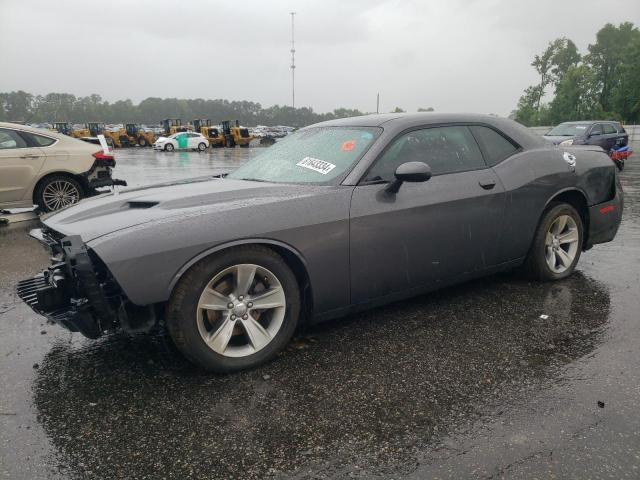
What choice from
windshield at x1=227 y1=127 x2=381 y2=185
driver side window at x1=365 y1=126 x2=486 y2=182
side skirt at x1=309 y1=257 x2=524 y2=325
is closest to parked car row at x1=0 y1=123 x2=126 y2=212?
windshield at x1=227 y1=127 x2=381 y2=185

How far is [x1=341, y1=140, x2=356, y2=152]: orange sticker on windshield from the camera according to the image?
354 cm

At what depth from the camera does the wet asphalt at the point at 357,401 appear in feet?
6.97

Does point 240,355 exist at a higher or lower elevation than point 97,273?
lower

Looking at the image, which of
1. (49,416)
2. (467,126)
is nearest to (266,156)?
(467,126)

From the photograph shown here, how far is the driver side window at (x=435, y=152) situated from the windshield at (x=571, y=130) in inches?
569

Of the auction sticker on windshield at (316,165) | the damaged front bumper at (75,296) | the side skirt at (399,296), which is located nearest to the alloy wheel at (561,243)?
the side skirt at (399,296)

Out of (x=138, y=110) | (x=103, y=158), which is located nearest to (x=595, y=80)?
(x=103, y=158)

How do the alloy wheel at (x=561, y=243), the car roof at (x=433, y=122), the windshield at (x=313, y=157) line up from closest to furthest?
the windshield at (x=313, y=157) < the car roof at (x=433, y=122) < the alloy wheel at (x=561, y=243)

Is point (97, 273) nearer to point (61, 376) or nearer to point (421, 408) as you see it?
point (61, 376)

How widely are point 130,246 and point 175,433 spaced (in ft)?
3.06

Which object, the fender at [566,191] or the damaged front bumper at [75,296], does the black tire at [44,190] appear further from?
the fender at [566,191]

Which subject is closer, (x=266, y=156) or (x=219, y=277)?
(x=219, y=277)

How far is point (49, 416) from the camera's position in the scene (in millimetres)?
2496

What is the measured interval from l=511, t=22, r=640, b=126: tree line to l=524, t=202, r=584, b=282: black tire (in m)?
56.0
